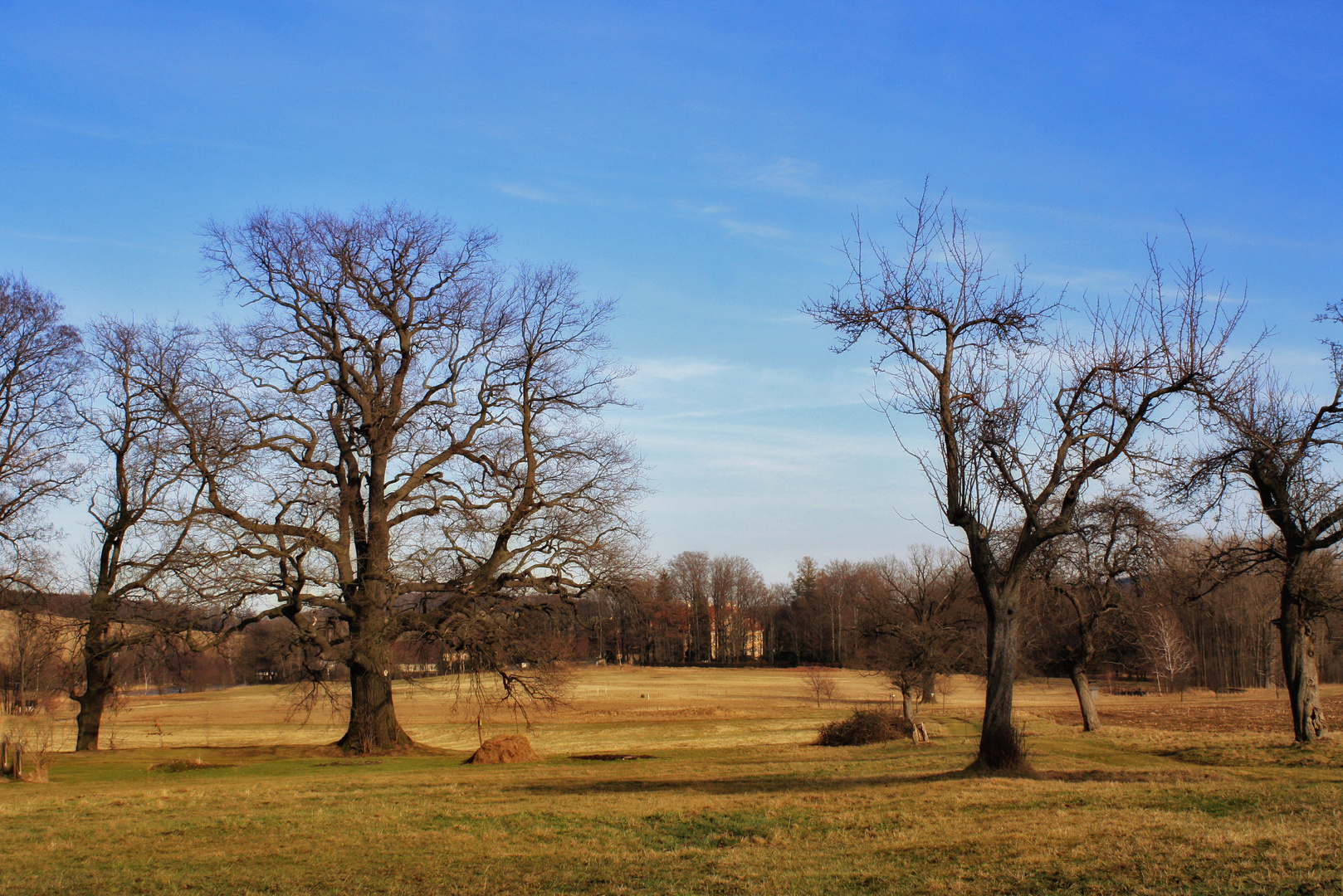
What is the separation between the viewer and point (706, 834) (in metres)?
9.57

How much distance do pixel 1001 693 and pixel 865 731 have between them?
14.9 metres

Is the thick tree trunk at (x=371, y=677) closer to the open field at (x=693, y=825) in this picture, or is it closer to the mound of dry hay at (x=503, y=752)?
the open field at (x=693, y=825)

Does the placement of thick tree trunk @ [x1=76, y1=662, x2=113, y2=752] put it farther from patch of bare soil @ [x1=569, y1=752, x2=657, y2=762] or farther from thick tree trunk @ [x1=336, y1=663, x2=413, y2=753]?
patch of bare soil @ [x1=569, y1=752, x2=657, y2=762]

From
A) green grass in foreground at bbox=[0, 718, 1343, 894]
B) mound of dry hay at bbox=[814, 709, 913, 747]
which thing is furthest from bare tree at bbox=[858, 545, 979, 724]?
green grass in foreground at bbox=[0, 718, 1343, 894]

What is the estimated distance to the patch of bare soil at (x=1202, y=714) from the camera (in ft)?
98.6

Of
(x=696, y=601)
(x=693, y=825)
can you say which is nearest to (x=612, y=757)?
(x=693, y=825)

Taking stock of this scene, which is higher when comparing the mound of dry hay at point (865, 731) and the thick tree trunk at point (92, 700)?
the thick tree trunk at point (92, 700)

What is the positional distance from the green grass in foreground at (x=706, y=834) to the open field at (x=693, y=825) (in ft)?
0.12

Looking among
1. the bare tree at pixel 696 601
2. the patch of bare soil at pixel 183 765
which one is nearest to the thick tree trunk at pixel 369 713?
the patch of bare soil at pixel 183 765

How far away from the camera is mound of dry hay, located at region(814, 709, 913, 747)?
2619 cm

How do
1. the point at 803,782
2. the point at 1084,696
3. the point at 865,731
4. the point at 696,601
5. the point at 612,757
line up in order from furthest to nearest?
the point at 696,601, the point at 1084,696, the point at 865,731, the point at 612,757, the point at 803,782

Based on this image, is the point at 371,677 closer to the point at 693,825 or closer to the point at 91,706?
the point at 91,706

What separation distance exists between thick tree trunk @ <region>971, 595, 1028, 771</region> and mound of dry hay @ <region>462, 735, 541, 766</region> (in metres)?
12.5

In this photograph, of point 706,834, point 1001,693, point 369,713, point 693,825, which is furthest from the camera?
point 369,713
